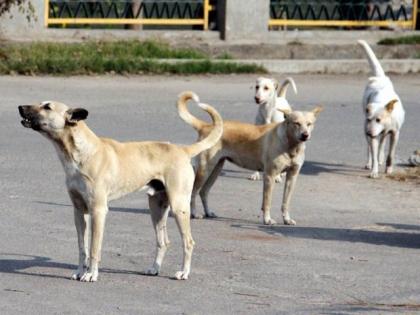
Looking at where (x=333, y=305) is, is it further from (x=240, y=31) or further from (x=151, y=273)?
(x=240, y=31)

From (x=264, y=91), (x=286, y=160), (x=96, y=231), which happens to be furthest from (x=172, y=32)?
(x=96, y=231)

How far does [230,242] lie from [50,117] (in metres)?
2.16

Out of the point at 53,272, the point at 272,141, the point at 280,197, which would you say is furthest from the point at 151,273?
the point at 280,197

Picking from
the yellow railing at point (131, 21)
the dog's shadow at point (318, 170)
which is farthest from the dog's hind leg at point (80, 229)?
the yellow railing at point (131, 21)

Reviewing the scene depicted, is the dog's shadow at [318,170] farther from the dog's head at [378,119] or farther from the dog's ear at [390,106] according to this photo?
the dog's ear at [390,106]

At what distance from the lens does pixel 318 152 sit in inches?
569

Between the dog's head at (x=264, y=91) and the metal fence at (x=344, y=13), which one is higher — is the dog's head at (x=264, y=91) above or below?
above

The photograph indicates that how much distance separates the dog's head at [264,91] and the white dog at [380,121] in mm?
1016

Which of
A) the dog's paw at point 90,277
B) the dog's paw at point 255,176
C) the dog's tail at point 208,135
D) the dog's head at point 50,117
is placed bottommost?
the dog's paw at point 255,176

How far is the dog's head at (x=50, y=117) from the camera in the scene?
8289mm

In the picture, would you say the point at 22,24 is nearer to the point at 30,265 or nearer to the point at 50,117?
the point at 30,265

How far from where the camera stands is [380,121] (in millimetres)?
13227

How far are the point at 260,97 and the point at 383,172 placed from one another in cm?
157

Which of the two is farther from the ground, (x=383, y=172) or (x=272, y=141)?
(x=272, y=141)
